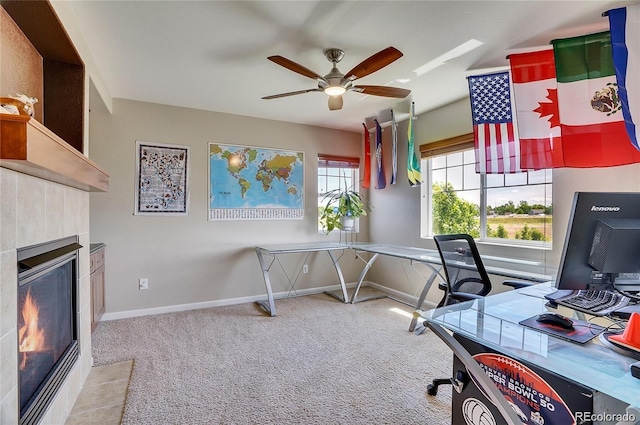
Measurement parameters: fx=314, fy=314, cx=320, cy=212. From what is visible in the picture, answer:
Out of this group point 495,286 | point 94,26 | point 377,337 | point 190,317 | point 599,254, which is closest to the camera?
point 599,254

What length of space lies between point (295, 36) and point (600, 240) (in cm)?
211

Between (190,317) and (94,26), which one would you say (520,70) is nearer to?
(94,26)

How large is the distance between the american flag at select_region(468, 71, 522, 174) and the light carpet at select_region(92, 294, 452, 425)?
1709mm

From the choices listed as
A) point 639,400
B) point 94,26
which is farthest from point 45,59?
point 639,400

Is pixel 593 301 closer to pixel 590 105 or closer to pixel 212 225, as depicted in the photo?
pixel 590 105

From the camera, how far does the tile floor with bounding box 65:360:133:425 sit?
1.80m

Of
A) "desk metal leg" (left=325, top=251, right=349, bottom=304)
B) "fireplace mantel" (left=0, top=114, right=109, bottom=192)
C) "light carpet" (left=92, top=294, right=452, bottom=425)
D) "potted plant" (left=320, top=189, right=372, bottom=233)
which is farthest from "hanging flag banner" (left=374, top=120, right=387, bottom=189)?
"fireplace mantel" (left=0, top=114, right=109, bottom=192)

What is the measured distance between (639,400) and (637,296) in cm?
101

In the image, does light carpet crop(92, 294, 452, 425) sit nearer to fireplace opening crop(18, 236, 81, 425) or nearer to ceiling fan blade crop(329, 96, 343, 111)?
fireplace opening crop(18, 236, 81, 425)

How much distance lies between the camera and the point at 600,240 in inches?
50.6

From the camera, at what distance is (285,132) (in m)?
4.31

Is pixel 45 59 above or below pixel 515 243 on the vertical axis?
above

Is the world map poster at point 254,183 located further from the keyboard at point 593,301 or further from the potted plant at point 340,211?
the keyboard at point 593,301

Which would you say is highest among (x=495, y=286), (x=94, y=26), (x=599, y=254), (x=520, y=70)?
(x=94, y=26)
